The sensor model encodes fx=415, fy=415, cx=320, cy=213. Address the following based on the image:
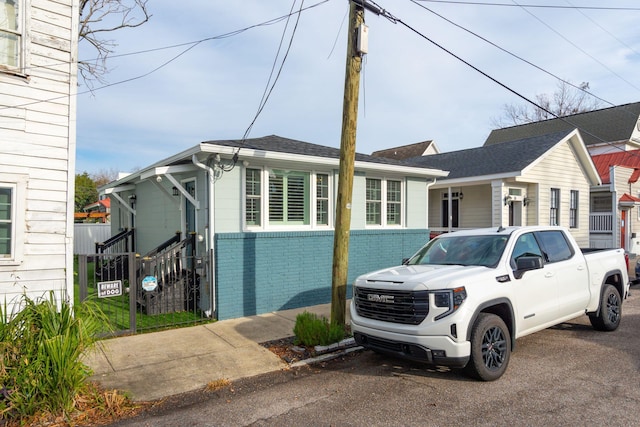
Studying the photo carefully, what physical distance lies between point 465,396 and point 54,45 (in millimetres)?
7415

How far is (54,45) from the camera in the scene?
6301 millimetres

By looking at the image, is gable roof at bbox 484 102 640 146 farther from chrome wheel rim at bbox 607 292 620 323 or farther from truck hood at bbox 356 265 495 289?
truck hood at bbox 356 265 495 289

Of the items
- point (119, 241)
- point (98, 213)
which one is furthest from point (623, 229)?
point (98, 213)

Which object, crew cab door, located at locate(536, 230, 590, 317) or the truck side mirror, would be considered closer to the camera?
the truck side mirror

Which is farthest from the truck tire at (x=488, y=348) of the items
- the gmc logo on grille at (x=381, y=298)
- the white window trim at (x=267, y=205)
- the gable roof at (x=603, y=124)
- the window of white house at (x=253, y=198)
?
Result: the gable roof at (x=603, y=124)

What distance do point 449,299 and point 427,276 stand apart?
453mm

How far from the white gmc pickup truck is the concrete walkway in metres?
1.67

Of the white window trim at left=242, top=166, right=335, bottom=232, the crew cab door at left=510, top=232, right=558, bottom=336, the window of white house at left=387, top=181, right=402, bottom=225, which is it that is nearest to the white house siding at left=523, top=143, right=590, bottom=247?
the window of white house at left=387, top=181, right=402, bottom=225

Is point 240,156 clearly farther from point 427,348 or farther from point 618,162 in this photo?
point 618,162

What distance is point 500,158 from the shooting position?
653 inches

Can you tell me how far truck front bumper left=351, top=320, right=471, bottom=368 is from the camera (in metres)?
4.51

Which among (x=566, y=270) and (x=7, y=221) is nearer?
(x=7, y=221)

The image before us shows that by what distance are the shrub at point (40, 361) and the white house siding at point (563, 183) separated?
588 inches

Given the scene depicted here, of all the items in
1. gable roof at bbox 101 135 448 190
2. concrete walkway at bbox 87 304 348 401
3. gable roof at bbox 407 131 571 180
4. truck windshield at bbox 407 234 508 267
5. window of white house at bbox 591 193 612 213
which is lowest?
concrete walkway at bbox 87 304 348 401
